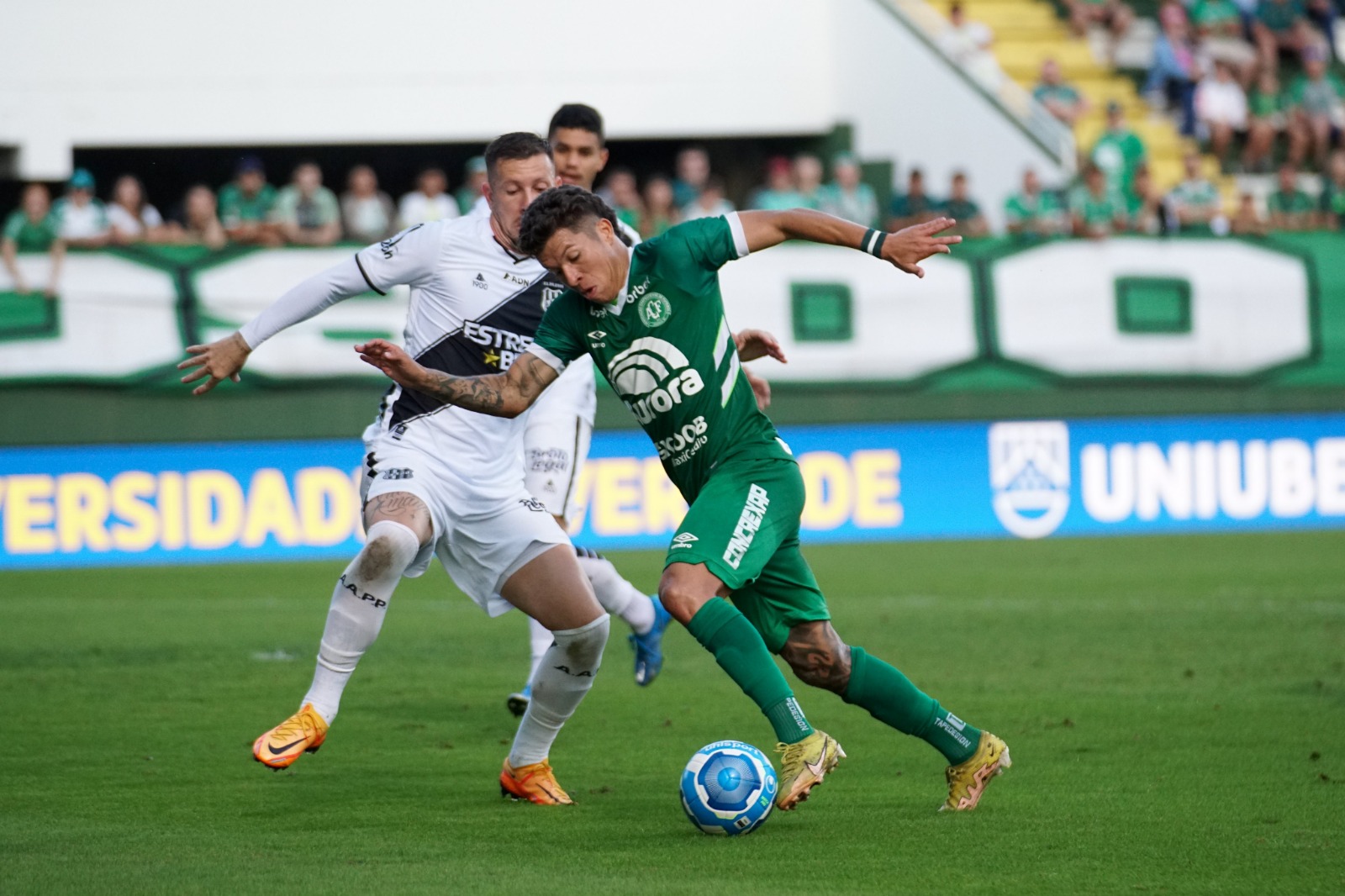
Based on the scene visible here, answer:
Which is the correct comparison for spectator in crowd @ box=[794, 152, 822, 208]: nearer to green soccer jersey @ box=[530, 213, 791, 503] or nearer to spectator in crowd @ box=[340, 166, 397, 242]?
spectator in crowd @ box=[340, 166, 397, 242]

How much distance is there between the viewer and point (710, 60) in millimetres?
22188

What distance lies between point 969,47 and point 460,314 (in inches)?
683

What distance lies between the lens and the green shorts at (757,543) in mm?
5605

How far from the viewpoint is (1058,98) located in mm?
22391

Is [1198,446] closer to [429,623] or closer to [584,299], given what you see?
[429,623]

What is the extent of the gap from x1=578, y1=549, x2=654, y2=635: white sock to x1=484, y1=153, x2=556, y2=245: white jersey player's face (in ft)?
6.82

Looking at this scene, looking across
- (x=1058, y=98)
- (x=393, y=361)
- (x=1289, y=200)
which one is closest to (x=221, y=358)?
(x=393, y=361)

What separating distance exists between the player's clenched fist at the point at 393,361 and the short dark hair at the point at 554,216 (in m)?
0.51

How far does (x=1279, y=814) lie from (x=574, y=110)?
4167mm

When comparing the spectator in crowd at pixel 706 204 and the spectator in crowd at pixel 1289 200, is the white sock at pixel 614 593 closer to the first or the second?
the spectator in crowd at pixel 706 204

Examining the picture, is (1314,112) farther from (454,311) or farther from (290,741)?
(290,741)

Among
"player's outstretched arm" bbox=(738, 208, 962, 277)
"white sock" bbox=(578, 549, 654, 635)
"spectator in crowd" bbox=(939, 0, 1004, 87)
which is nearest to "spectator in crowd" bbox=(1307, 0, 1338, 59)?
"spectator in crowd" bbox=(939, 0, 1004, 87)

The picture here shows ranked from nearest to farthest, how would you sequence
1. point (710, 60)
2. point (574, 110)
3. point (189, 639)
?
point (574, 110)
point (189, 639)
point (710, 60)

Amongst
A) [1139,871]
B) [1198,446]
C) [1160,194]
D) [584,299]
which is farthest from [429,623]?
[1160,194]
